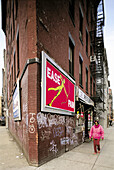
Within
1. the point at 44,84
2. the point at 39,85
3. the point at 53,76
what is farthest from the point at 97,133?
the point at 39,85

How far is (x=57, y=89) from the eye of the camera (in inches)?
270

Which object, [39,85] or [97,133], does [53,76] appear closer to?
[39,85]

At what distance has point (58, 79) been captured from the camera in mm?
6969

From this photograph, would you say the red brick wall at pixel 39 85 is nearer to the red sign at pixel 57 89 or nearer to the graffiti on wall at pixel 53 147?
the graffiti on wall at pixel 53 147

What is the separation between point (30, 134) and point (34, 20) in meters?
4.02

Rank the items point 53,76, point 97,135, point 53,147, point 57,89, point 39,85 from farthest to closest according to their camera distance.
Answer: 1. point 97,135
2. point 57,89
3. point 53,76
4. point 53,147
5. point 39,85

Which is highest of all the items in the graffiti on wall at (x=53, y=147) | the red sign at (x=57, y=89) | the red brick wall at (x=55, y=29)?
the red brick wall at (x=55, y=29)

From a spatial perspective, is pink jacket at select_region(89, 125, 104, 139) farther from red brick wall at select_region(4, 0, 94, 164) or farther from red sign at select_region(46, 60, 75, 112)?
red sign at select_region(46, 60, 75, 112)

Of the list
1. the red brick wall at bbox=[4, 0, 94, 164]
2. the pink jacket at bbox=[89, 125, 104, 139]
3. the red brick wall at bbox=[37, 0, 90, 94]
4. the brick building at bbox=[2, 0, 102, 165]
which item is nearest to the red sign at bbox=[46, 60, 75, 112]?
the brick building at bbox=[2, 0, 102, 165]

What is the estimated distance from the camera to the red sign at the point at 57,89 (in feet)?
19.8

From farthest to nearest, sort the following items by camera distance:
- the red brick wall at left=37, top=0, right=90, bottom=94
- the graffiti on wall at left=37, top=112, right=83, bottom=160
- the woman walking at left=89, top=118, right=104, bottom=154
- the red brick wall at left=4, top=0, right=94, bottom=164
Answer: the woman walking at left=89, top=118, right=104, bottom=154
the red brick wall at left=37, top=0, right=90, bottom=94
the graffiti on wall at left=37, top=112, right=83, bottom=160
the red brick wall at left=4, top=0, right=94, bottom=164

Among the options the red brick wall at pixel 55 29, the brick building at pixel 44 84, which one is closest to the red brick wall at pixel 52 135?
the brick building at pixel 44 84

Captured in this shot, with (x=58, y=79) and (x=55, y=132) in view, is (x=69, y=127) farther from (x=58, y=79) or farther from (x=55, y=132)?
(x=58, y=79)

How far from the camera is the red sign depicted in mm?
6043
